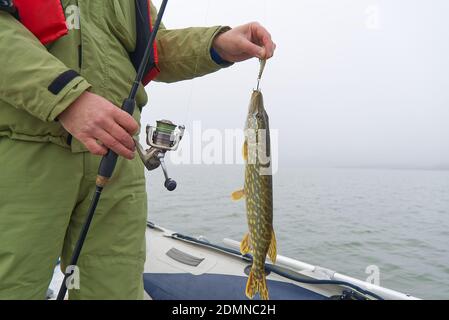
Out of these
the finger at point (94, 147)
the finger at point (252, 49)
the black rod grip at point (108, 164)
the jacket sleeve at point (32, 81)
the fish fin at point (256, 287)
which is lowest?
the fish fin at point (256, 287)

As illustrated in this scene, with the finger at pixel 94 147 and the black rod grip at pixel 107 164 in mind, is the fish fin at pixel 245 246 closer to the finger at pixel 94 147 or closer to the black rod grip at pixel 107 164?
the black rod grip at pixel 107 164

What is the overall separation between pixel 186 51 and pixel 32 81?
3.88 feet

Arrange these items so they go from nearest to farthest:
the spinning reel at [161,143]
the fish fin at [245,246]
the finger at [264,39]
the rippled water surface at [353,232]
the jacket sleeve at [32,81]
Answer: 1. the jacket sleeve at [32,81]
2. the spinning reel at [161,143]
3. the finger at [264,39]
4. the fish fin at [245,246]
5. the rippled water surface at [353,232]

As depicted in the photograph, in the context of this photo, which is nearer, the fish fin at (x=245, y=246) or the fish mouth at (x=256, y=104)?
the fish mouth at (x=256, y=104)

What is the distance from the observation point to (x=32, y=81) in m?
1.41

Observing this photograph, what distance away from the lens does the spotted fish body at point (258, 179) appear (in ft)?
7.01

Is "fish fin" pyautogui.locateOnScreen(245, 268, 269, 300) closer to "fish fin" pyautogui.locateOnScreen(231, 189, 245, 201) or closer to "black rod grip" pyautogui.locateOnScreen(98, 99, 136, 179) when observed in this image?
"fish fin" pyautogui.locateOnScreen(231, 189, 245, 201)

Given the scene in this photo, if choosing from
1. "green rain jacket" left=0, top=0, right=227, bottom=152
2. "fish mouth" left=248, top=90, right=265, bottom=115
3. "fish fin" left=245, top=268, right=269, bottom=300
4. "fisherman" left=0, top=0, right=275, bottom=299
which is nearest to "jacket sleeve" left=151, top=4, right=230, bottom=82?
"green rain jacket" left=0, top=0, right=227, bottom=152

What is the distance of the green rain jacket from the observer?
55.6 inches

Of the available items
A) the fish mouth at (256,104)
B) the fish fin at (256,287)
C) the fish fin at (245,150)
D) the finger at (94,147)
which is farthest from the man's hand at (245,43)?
the fish fin at (256,287)

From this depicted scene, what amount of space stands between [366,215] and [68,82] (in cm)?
1506

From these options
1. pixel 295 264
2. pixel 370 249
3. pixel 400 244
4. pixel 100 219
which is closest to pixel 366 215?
pixel 400 244

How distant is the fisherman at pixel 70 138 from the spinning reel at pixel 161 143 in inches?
8.9

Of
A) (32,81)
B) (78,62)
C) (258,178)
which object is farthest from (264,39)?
(32,81)
